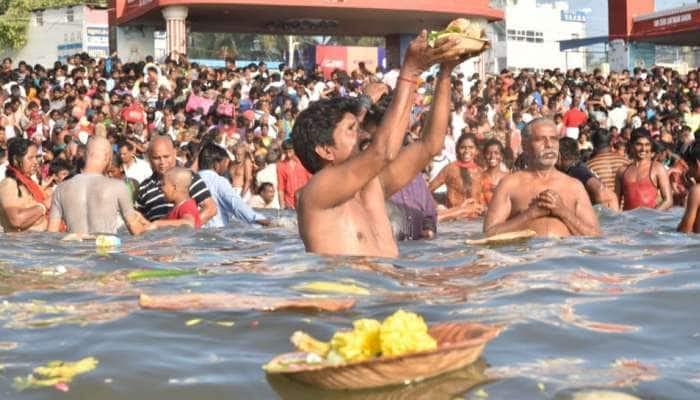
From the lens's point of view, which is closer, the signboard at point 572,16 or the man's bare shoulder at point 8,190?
the man's bare shoulder at point 8,190

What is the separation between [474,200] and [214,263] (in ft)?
16.9

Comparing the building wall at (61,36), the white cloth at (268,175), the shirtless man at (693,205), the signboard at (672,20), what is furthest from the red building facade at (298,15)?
the shirtless man at (693,205)

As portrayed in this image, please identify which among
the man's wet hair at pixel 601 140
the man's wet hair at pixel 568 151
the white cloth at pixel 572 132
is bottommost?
the man's wet hair at pixel 568 151

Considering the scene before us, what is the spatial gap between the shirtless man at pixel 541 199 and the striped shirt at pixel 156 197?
3143mm

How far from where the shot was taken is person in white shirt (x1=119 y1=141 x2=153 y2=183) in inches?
480

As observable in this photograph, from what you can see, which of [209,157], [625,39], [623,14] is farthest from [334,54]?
[209,157]

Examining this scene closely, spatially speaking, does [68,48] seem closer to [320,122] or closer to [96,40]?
[96,40]

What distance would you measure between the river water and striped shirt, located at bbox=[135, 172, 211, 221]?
268cm

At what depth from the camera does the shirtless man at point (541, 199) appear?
7.83 m

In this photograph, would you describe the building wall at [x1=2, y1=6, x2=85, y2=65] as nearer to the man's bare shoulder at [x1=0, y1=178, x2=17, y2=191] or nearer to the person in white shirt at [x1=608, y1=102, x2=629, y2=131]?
the person in white shirt at [x1=608, y1=102, x2=629, y2=131]

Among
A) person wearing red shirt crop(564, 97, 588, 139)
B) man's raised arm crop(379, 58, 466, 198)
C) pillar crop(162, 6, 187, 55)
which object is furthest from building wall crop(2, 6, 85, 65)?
man's raised arm crop(379, 58, 466, 198)

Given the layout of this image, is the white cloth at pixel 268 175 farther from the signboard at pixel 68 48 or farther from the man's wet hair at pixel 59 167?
the signboard at pixel 68 48

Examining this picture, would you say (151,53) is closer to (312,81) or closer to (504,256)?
(312,81)

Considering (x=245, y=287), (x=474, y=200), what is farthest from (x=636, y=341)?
(x=474, y=200)
